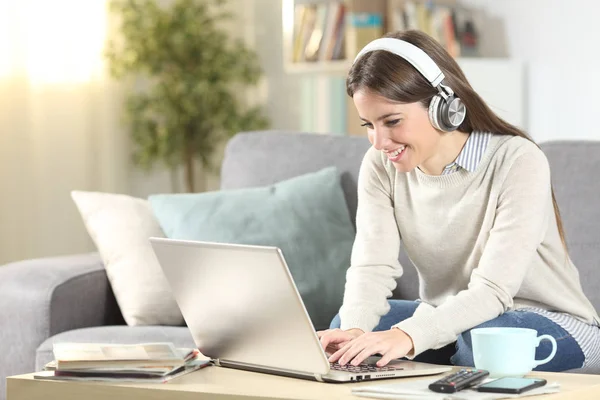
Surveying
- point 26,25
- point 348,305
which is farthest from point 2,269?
point 26,25

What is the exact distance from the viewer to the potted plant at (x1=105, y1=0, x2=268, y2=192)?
4.18 meters

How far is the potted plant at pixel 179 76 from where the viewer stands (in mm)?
4184

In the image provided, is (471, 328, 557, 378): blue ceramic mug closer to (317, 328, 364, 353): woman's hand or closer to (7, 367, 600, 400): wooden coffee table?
(7, 367, 600, 400): wooden coffee table

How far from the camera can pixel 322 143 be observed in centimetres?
262

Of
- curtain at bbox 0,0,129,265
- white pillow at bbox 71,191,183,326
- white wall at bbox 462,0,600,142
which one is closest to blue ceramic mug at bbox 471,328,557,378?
white pillow at bbox 71,191,183,326

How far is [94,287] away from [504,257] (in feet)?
3.72

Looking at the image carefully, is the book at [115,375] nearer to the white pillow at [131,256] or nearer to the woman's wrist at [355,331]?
the woman's wrist at [355,331]

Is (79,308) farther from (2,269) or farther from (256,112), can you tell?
(256,112)

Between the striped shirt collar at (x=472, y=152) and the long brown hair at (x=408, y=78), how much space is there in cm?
3

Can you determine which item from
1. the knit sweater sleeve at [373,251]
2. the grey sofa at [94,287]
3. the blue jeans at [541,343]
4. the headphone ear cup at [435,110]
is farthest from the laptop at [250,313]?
the grey sofa at [94,287]

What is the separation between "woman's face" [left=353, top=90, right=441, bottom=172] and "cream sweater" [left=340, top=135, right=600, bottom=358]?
0.12 meters

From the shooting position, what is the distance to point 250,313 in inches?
56.5

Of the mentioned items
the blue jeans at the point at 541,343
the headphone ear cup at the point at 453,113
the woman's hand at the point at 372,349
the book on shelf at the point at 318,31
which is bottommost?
the blue jeans at the point at 541,343

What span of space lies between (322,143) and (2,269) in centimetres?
88
